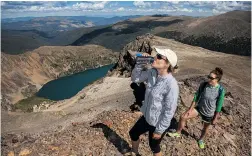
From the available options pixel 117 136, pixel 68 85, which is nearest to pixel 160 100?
pixel 117 136

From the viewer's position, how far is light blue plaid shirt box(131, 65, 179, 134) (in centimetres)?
705

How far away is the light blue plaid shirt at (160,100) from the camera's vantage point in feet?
23.1

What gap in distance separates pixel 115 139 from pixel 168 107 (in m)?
4.90

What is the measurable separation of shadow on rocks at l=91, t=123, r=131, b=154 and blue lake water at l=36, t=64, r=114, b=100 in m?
94.4

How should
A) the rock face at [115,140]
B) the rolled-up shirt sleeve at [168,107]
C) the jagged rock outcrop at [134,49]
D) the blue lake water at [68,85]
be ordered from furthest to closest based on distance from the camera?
the blue lake water at [68,85] → the jagged rock outcrop at [134,49] → the rock face at [115,140] → the rolled-up shirt sleeve at [168,107]

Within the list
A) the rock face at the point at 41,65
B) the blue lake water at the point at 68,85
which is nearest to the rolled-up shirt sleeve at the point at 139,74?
the rock face at the point at 41,65

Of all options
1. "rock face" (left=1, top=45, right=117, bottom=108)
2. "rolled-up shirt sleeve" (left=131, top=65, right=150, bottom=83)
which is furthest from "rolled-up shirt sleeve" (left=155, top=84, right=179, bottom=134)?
"rock face" (left=1, top=45, right=117, bottom=108)

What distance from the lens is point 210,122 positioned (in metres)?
10.6

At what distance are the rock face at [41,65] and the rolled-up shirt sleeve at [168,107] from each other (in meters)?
91.6

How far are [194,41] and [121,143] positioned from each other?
175 metres

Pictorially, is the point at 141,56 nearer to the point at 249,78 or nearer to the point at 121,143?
the point at 121,143

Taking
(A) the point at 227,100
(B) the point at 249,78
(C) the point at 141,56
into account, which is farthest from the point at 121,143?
(B) the point at 249,78

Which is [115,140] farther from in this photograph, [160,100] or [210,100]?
[160,100]

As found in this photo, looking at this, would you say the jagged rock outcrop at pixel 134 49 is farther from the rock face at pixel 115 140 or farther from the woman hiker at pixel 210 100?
the woman hiker at pixel 210 100
